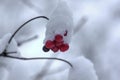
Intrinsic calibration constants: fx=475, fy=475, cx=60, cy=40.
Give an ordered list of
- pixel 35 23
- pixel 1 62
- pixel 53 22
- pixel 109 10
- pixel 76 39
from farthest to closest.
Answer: pixel 109 10 → pixel 76 39 → pixel 35 23 → pixel 1 62 → pixel 53 22

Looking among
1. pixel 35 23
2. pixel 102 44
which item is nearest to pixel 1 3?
pixel 35 23

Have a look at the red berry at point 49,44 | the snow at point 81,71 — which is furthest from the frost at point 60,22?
the snow at point 81,71

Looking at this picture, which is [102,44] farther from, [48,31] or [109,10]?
[48,31]

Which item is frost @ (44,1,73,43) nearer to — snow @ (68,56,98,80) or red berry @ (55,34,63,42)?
red berry @ (55,34,63,42)

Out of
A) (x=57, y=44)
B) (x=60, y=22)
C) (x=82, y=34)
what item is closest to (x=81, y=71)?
(x=57, y=44)

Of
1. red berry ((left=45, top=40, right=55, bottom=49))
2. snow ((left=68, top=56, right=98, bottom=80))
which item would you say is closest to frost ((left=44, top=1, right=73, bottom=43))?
red berry ((left=45, top=40, right=55, bottom=49))

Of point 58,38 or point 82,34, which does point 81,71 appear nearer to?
point 58,38

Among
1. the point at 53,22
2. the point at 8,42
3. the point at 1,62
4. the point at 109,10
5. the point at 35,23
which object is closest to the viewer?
the point at 53,22

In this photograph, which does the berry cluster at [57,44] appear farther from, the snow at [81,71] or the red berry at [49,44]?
the snow at [81,71]

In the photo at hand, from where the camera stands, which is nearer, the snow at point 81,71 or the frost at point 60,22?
the frost at point 60,22
